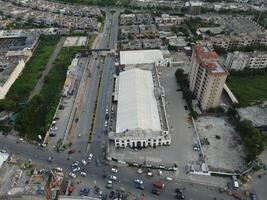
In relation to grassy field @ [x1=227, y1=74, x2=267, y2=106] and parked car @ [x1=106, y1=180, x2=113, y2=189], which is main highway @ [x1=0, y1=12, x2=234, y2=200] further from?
grassy field @ [x1=227, y1=74, x2=267, y2=106]

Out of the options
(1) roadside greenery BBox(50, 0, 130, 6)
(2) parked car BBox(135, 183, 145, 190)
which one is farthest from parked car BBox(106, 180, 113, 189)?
(1) roadside greenery BBox(50, 0, 130, 6)

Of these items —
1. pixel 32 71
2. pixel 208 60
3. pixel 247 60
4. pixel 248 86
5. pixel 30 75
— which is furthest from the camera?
pixel 32 71

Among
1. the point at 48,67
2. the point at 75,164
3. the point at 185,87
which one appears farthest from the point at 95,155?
the point at 48,67

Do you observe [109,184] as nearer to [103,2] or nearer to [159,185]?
[159,185]

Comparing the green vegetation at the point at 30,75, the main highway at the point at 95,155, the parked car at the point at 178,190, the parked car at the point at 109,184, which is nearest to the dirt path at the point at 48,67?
the green vegetation at the point at 30,75

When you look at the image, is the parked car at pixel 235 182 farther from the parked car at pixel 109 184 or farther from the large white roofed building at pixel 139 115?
the parked car at pixel 109 184
